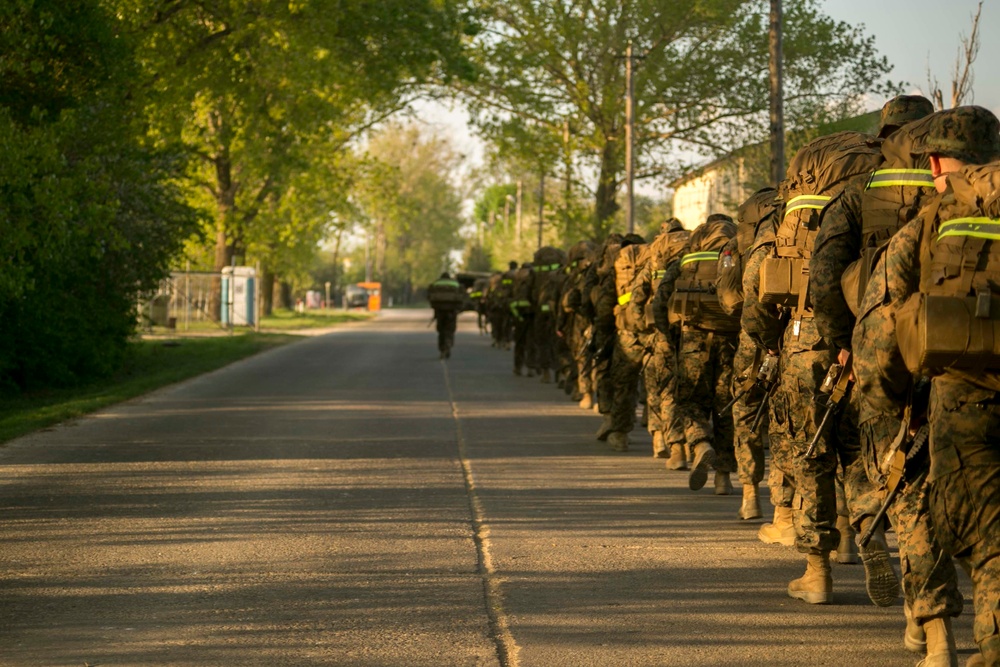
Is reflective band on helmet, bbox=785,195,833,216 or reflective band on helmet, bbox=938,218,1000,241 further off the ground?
reflective band on helmet, bbox=785,195,833,216

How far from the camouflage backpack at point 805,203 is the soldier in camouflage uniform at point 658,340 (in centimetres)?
454

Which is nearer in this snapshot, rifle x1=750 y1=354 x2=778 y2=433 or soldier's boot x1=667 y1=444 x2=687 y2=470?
rifle x1=750 y1=354 x2=778 y2=433

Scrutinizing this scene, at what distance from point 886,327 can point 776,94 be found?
15405 mm

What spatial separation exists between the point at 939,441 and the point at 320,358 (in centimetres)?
2592

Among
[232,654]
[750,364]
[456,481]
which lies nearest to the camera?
[232,654]

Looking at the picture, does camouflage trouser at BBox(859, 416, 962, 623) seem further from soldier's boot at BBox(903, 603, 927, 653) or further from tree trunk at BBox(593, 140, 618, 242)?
tree trunk at BBox(593, 140, 618, 242)

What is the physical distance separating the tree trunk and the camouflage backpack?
33.9 m

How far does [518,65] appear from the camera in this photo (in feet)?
136

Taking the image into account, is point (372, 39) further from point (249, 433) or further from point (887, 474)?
point (887, 474)

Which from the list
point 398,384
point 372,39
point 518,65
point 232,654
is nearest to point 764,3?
point 518,65

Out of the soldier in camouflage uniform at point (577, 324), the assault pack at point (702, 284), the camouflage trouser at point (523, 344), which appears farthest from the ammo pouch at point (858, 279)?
the camouflage trouser at point (523, 344)

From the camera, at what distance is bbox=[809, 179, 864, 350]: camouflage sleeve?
6.23 m

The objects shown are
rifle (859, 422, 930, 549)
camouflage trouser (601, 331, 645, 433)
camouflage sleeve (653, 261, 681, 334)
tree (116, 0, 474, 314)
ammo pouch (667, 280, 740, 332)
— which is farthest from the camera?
tree (116, 0, 474, 314)

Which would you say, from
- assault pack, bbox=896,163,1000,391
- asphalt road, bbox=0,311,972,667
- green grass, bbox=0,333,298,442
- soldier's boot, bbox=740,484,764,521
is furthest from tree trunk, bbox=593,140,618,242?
assault pack, bbox=896,163,1000,391
